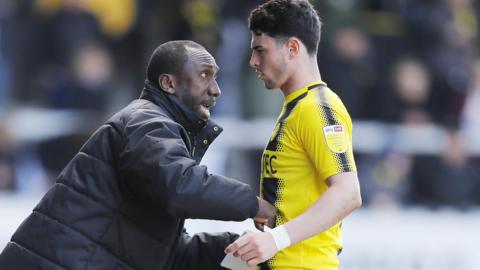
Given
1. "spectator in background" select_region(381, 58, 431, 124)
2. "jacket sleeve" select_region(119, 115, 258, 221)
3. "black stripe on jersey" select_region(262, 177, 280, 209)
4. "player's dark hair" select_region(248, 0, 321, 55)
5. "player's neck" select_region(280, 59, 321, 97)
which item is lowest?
"spectator in background" select_region(381, 58, 431, 124)

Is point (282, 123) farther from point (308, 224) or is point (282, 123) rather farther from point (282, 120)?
point (308, 224)

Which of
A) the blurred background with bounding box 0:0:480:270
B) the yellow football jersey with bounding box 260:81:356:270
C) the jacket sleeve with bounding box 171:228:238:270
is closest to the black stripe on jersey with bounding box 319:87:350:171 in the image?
the yellow football jersey with bounding box 260:81:356:270

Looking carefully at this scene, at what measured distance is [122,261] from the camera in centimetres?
469

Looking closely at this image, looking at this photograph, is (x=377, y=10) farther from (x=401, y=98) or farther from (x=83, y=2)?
(x=83, y=2)

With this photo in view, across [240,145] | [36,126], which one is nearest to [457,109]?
[240,145]

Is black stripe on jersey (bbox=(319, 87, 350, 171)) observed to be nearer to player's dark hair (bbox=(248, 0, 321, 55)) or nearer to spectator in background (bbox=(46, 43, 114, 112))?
player's dark hair (bbox=(248, 0, 321, 55))

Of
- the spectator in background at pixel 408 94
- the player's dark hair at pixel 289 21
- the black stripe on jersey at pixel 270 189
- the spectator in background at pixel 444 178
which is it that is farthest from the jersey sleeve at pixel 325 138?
the spectator in background at pixel 408 94

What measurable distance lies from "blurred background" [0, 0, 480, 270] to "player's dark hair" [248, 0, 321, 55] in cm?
→ 490

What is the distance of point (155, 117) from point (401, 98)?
22.3 feet

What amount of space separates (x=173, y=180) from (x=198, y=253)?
870 millimetres

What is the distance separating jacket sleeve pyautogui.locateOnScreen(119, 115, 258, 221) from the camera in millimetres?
4453

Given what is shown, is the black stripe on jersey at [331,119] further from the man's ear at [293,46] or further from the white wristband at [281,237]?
the white wristband at [281,237]

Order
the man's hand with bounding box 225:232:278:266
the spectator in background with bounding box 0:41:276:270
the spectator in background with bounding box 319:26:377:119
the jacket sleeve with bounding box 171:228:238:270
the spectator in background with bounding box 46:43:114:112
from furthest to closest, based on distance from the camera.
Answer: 1. the spectator in background with bounding box 319:26:377:119
2. the spectator in background with bounding box 46:43:114:112
3. the jacket sleeve with bounding box 171:228:238:270
4. the spectator in background with bounding box 0:41:276:270
5. the man's hand with bounding box 225:232:278:266

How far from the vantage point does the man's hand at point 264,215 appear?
4.67 meters
